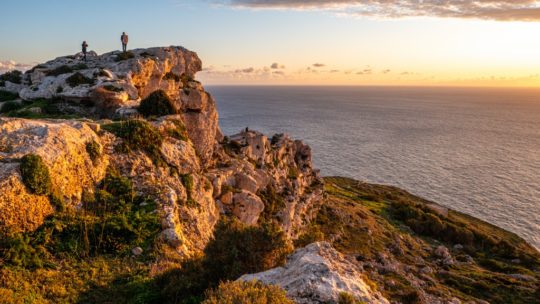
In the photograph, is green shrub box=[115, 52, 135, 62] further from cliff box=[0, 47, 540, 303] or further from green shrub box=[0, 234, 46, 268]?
green shrub box=[0, 234, 46, 268]

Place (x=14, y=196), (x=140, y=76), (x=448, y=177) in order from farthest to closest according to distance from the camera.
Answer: (x=448, y=177) < (x=140, y=76) < (x=14, y=196)

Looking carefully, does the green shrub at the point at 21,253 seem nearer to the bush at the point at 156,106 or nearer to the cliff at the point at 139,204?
the cliff at the point at 139,204

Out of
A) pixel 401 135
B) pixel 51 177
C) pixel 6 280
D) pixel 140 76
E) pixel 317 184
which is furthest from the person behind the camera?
pixel 401 135

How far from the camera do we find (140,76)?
42438 mm

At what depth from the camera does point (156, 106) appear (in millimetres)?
30422

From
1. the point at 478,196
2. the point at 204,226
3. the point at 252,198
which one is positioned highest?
the point at 204,226

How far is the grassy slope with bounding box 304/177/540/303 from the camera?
2076 inches

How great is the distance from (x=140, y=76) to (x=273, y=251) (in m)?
35.7

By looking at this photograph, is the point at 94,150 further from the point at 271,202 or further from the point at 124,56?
the point at 124,56

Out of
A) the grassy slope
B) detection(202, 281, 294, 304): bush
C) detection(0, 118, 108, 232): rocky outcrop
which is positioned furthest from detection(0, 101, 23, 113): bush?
detection(202, 281, 294, 304): bush

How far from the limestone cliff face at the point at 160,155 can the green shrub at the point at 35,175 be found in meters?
0.32

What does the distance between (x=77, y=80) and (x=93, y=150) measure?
20799mm

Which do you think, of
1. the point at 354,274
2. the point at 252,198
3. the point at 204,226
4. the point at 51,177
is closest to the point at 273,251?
the point at 354,274

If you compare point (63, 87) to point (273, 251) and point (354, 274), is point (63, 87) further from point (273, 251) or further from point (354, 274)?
point (354, 274)
